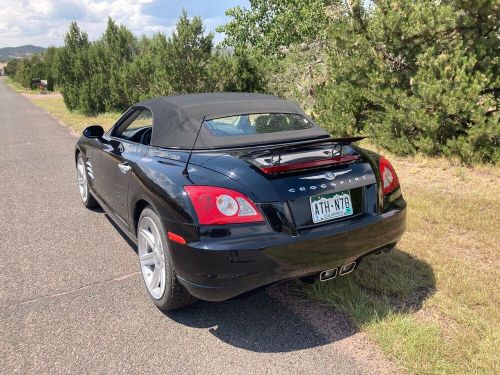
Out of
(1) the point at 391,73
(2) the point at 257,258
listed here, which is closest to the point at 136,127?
(2) the point at 257,258

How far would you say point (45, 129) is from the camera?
14977 millimetres

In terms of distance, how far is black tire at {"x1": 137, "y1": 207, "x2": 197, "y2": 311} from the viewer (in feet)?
9.43

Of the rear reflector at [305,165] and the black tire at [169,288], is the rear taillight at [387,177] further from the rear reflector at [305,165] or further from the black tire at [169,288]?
the black tire at [169,288]

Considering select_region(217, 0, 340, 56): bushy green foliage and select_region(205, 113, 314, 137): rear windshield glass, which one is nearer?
select_region(205, 113, 314, 137): rear windshield glass

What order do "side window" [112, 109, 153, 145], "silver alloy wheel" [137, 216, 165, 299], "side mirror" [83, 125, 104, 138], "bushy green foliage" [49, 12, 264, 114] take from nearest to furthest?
"silver alloy wheel" [137, 216, 165, 299] → "side window" [112, 109, 153, 145] → "side mirror" [83, 125, 104, 138] → "bushy green foliage" [49, 12, 264, 114]

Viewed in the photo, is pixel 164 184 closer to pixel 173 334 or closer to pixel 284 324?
pixel 173 334

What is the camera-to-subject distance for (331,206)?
9.11 ft

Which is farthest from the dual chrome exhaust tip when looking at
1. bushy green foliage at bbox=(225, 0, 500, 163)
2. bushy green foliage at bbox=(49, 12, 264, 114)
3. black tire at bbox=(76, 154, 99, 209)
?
bushy green foliage at bbox=(49, 12, 264, 114)

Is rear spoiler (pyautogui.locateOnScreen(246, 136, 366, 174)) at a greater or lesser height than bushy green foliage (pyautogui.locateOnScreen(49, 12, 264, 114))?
lesser

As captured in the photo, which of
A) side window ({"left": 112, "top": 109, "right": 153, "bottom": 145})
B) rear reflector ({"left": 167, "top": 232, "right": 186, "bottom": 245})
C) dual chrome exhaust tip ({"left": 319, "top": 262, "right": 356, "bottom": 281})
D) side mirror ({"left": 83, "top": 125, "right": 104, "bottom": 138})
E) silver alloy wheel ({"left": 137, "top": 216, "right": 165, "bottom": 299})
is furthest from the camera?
side mirror ({"left": 83, "top": 125, "right": 104, "bottom": 138})

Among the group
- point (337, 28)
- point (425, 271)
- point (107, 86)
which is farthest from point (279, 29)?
point (425, 271)

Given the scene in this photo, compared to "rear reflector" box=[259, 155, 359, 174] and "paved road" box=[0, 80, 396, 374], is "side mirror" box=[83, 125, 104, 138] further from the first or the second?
"rear reflector" box=[259, 155, 359, 174]

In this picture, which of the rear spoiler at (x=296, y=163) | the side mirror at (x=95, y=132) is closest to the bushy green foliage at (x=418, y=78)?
the rear spoiler at (x=296, y=163)

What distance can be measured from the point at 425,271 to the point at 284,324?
4.57 ft
